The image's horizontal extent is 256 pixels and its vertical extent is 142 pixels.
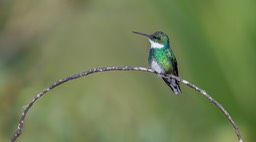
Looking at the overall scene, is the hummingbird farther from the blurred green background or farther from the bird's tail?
the blurred green background

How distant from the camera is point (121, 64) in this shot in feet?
22.1

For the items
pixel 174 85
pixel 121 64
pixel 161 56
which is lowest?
pixel 174 85

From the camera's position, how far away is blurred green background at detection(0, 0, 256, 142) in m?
4.43

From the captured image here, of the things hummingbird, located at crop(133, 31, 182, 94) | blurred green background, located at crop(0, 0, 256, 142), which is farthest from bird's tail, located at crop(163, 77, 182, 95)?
blurred green background, located at crop(0, 0, 256, 142)

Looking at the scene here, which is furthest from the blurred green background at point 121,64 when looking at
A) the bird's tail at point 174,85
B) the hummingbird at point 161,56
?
the bird's tail at point 174,85

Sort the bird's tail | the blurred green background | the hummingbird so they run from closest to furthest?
the bird's tail < the hummingbird < the blurred green background

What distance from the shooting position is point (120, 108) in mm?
6797

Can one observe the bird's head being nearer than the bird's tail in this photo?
No

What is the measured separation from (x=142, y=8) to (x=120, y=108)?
3.30 ft

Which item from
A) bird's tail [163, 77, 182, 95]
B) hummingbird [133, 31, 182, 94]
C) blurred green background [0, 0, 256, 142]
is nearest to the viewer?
bird's tail [163, 77, 182, 95]

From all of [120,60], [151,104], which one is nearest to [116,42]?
[120,60]

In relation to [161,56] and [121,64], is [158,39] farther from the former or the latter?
[121,64]

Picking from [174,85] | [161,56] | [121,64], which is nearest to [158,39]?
[161,56]

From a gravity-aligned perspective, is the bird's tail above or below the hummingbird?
below
